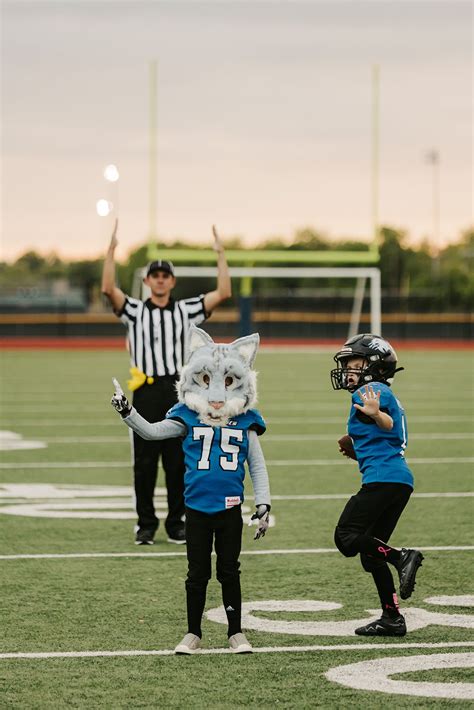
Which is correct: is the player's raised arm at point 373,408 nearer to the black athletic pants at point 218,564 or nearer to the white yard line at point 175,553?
the black athletic pants at point 218,564

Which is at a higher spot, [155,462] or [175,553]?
[155,462]

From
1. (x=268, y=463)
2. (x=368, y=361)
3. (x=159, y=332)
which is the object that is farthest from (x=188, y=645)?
(x=268, y=463)

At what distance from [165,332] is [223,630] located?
8.40 ft

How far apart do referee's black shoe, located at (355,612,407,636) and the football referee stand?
2.32 metres

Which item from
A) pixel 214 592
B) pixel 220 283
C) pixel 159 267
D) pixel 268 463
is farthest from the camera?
pixel 268 463

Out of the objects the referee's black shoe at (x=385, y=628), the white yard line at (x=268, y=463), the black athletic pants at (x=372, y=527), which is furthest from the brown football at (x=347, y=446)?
the white yard line at (x=268, y=463)

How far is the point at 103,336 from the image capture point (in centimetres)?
4050

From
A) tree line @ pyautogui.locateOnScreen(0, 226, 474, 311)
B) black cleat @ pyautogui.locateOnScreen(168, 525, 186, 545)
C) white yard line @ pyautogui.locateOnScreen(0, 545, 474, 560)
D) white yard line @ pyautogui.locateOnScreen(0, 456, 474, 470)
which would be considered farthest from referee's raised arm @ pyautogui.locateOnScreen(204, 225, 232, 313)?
tree line @ pyautogui.locateOnScreen(0, 226, 474, 311)

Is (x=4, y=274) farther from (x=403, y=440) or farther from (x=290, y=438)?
(x=403, y=440)

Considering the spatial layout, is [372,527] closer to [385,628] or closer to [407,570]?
[407,570]

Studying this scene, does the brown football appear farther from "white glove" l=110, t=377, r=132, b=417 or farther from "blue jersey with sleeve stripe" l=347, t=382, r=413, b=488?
"white glove" l=110, t=377, r=132, b=417

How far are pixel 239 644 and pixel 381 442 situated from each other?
0.99 meters

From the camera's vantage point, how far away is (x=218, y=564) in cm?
506

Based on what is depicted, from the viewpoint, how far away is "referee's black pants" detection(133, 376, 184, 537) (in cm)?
738
